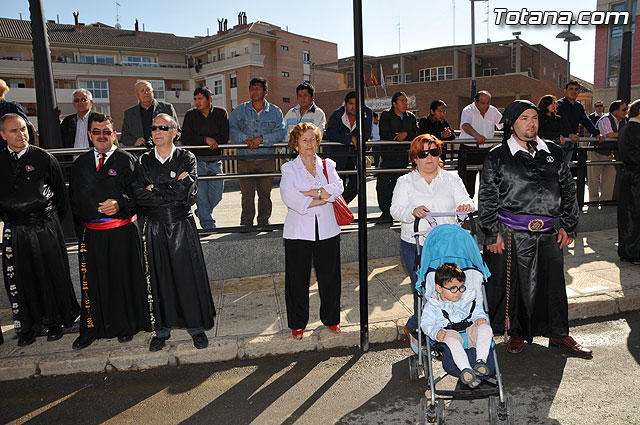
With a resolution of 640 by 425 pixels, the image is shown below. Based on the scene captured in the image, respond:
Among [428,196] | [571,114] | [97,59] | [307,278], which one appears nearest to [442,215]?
[428,196]

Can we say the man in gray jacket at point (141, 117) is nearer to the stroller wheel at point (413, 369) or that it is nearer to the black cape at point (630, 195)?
the stroller wheel at point (413, 369)

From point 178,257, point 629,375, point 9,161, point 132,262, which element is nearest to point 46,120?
point 9,161

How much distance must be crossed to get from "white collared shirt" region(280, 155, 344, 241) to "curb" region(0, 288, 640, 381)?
40.6 inches

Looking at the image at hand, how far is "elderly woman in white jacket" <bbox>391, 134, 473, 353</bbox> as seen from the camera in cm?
441

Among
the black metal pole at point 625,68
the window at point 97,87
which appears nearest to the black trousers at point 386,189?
the black metal pole at point 625,68

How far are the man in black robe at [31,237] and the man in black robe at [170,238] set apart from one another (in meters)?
1.03

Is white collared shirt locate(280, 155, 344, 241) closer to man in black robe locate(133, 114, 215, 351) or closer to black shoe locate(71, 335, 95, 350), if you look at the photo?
man in black robe locate(133, 114, 215, 351)

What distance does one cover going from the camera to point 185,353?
15.3 feet

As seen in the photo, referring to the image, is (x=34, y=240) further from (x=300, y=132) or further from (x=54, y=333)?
(x=300, y=132)

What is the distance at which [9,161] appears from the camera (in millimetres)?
4805

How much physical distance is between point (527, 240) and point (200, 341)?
3.22 m

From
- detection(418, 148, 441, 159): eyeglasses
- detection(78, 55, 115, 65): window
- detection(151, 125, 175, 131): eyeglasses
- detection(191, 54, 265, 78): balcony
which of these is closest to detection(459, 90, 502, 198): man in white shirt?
detection(418, 148, 441, 159): eyeglasses

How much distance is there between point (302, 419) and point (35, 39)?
5.63m

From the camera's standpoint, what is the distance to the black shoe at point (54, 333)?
5039 millimetres
